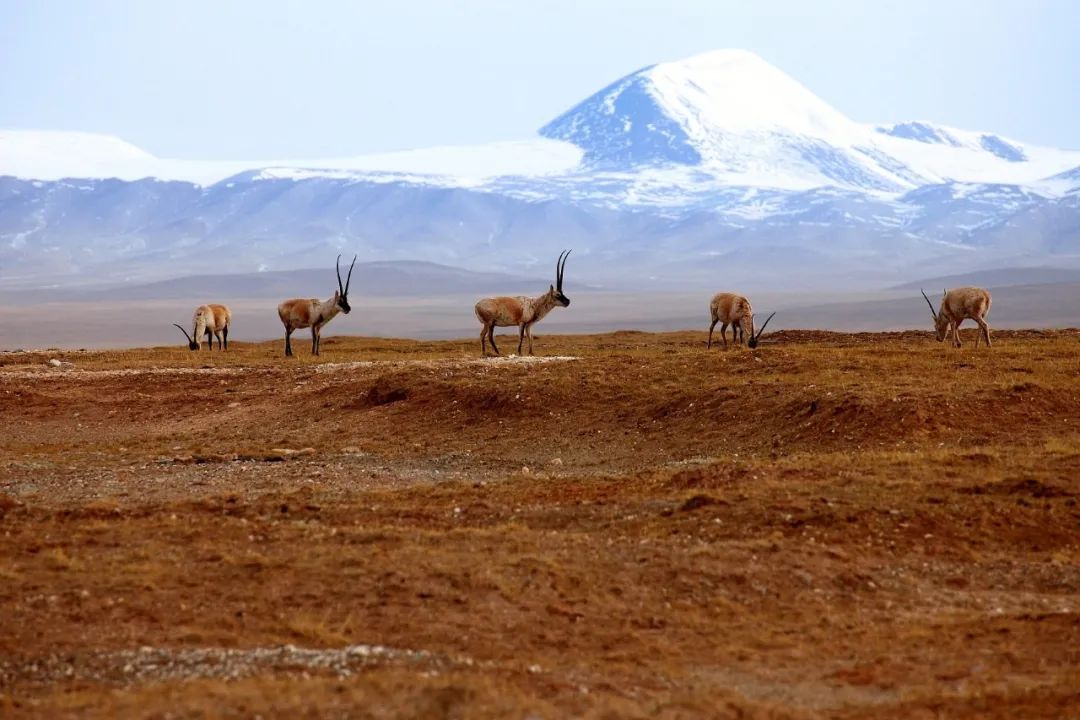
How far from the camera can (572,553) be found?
13641 millimetres

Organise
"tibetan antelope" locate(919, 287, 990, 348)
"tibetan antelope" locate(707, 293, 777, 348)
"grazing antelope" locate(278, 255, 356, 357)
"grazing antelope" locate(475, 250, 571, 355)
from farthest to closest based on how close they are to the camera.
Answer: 1. "grazing antelope" locate(278, 255, 356, 357)
2. "tibetan antelope" locate(707, 293, 777, 348)
3. "grazing antelope" locate(475, 250, 571, 355)
4. "tibetan antelope" locate(919, 287, 990, 348)

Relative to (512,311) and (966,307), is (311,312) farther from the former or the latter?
(966,307)

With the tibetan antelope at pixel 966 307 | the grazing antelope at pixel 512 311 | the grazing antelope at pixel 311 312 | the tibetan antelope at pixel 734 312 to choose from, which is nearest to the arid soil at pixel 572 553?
the tibetan antelope at pixel 966 307

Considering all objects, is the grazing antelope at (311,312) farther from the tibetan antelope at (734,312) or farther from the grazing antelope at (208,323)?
the tibetan antelope at (734,312)

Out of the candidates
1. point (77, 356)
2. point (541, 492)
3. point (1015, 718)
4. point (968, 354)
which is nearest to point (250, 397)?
point (541, 492)

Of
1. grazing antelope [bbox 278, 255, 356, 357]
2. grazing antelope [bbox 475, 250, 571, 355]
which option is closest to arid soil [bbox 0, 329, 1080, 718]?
grazing antelope [bbox 475, 250, 571, 355]

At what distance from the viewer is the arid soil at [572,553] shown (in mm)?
10266

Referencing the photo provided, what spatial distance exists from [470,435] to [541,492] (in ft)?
19.9

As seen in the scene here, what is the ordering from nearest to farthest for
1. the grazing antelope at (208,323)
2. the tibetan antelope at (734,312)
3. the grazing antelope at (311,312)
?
1. the tibetan antelope at (734,312)
2. the grazing antelope at (311,312)
3. the grazing antelope at (208,323)

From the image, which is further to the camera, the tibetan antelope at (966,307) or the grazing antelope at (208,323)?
the grazing antelope at (208,323)

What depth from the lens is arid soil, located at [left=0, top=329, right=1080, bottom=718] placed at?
1027 cm

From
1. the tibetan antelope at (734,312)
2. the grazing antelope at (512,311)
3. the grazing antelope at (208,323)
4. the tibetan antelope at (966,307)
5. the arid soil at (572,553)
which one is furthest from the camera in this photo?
the grazing antelope at (208,323)

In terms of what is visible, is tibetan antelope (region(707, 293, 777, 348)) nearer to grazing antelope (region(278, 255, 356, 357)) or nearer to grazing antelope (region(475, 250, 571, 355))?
grazing antelope (region(475, 250, 571, 355))

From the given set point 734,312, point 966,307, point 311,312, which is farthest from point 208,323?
point 966,307
